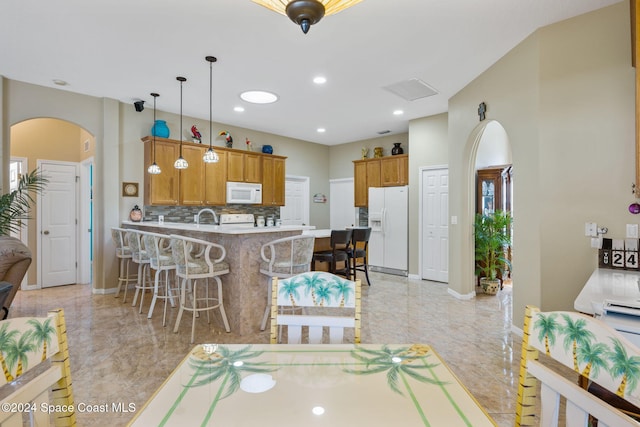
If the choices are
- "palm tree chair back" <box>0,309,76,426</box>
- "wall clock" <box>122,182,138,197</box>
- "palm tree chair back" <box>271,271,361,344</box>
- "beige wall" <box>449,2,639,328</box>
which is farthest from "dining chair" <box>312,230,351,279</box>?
"palm tree chair back" <box>0,309,76,426</box>

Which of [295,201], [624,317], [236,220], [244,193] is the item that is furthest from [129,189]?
[624,317]

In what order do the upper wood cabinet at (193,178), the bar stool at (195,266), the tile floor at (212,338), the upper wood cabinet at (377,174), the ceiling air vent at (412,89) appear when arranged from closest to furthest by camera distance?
the tile floor at (212,338), the bar stool at (195,266), the ceiling air vent at (412,89), the upper wood cabinet at (193,178), the upper wood cabinet at (377,174)

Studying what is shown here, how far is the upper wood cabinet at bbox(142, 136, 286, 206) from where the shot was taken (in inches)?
199

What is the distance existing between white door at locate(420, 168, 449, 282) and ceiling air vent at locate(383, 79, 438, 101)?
152 centimetres

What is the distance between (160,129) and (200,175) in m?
0.92

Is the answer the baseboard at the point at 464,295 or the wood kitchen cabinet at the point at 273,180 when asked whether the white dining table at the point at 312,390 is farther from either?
the wood kitchen cabinet at the point at 273,180

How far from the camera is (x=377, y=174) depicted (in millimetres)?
6645

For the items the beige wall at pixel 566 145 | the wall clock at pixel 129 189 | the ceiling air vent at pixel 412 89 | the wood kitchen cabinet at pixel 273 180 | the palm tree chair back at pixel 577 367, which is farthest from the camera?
the wood kitchen cabinet at pixel 273 180

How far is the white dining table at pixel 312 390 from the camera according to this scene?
0.81 metres

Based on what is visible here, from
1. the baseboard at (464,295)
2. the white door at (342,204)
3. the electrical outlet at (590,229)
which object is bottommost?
the baseboard at (464,295)

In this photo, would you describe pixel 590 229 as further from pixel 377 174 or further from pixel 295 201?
pixel 295 201

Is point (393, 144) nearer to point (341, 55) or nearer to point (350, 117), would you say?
point (350, 117)

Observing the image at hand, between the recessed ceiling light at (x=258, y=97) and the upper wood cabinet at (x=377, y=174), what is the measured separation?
269 cm

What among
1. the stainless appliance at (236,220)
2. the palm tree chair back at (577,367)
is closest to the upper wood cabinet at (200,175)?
the stainless appliance at (236,220)
